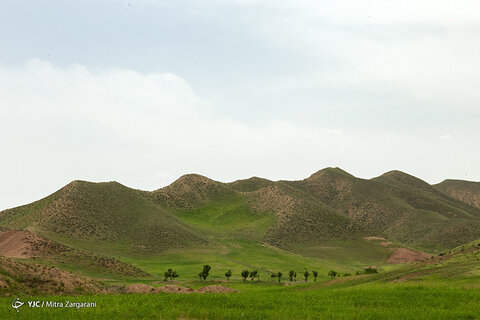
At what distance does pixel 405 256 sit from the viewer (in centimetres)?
13675

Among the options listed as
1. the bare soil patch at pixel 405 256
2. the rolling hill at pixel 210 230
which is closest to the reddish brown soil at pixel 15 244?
the rolling hill at pixel 210 230

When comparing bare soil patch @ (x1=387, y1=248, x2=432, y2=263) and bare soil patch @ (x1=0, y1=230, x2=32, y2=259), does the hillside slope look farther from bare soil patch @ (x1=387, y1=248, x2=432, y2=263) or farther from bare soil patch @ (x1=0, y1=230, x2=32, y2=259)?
bare soil patch @ (x1=387, y1=248, x2=432, y2=263)

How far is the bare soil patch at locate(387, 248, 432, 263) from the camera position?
133875 mm

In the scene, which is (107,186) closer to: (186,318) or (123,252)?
(123,252)

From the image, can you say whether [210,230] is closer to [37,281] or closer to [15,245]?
[15,245]

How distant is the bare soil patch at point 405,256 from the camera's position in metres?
134

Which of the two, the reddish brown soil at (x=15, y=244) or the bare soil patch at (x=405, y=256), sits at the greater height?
the reddish brown soil at (x=15, y=244)

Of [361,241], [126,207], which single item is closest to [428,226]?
[361,241]

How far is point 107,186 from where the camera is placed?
157m

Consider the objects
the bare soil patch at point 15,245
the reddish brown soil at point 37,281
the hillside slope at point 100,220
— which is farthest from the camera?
the hillside slope at point 100,220

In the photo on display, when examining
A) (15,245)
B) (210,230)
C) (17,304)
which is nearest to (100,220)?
(15,245)

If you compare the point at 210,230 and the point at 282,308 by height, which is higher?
the point at 210,230

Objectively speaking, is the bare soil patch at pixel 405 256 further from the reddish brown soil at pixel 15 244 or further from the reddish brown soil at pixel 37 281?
the reddish brown soil at pixel 37 281

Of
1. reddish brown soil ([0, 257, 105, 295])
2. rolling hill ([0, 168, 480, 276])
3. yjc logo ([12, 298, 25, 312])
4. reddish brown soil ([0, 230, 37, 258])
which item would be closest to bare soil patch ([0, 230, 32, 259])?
reddish brown soil ([0, 230, 37, 258])
